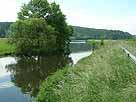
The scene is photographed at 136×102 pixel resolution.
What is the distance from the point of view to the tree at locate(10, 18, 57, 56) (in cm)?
5250

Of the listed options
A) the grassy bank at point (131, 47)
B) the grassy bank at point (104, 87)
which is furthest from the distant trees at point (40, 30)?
the grassy bank at point (104, 87)

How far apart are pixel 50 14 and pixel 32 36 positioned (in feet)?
30.2

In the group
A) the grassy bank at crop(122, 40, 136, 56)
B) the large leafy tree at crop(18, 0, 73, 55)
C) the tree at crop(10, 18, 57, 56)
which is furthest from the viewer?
the large leafy tree at crop(18, 0, 73, 55)

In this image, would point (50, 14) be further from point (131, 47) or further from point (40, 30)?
point (131, 47)

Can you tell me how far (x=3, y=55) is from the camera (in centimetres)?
5262

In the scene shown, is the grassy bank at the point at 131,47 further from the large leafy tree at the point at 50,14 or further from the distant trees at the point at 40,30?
the large leafy tree at the point at 50,14

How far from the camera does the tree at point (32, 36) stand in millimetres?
52500

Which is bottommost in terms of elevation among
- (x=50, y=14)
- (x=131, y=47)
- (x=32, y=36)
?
(x=32, y=36)

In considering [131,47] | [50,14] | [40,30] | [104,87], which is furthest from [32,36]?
[104,87]

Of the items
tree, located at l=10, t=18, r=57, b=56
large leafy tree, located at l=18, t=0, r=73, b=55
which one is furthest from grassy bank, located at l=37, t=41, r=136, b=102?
large leafy tree, located at l=18, t=0, r=73, b=55

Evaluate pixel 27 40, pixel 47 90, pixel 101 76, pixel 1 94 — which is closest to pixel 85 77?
pixel 101 76

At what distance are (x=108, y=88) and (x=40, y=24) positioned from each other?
44430 mm

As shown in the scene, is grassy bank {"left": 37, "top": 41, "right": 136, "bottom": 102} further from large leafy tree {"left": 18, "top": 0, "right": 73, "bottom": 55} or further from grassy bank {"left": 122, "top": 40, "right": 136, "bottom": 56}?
large leafy tree {"left": 18, "top": 0, "right": 73, "bottom": 55}

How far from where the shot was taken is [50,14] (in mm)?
60656
